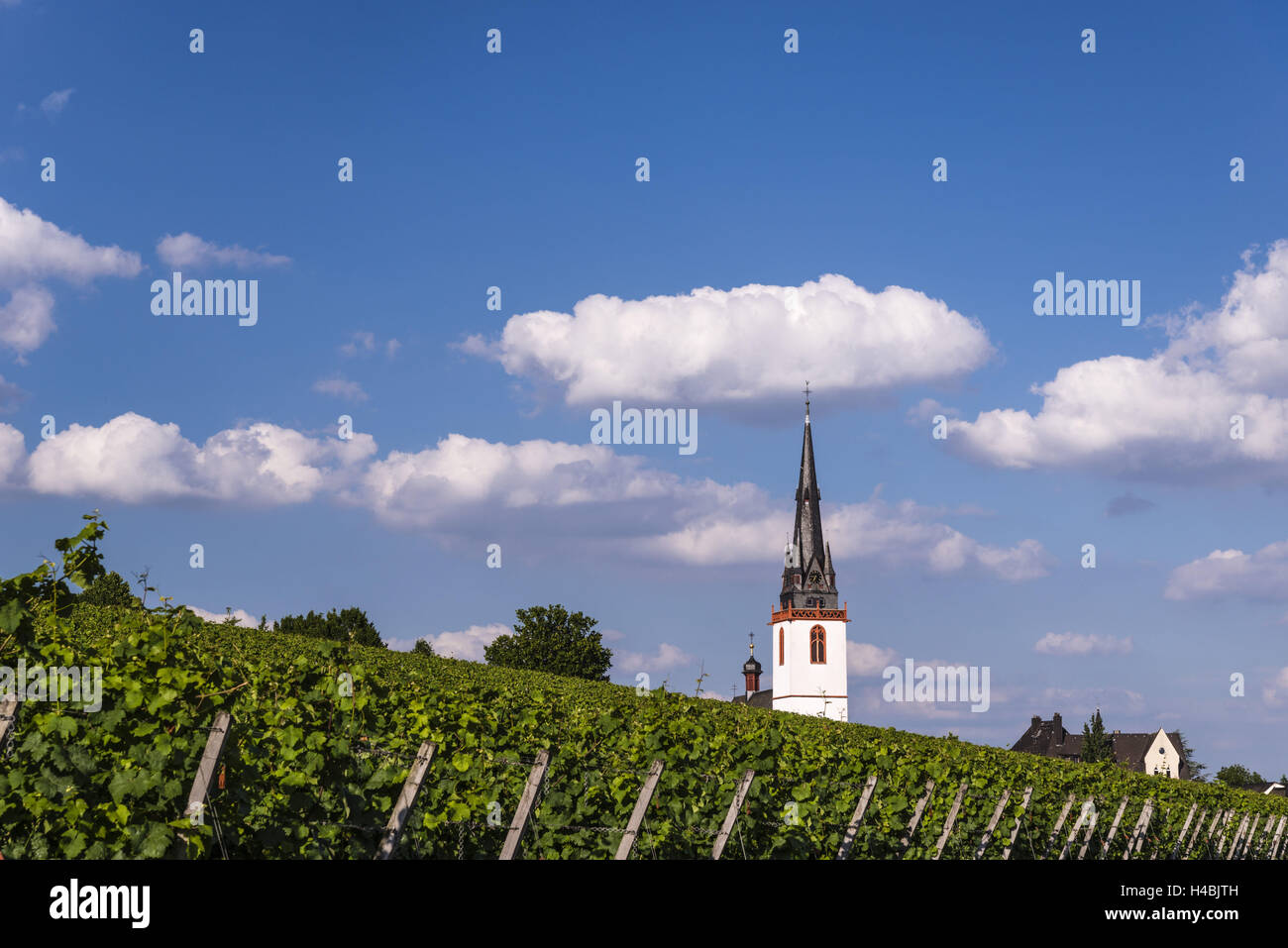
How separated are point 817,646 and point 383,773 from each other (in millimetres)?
108292

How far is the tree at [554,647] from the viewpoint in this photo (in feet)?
297

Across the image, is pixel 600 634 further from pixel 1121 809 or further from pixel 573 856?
pixel 573 856

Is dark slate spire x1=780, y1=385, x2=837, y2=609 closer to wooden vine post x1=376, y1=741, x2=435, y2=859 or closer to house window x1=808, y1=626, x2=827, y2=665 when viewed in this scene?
house window x1=808, y1=626, x2=827, y2=665

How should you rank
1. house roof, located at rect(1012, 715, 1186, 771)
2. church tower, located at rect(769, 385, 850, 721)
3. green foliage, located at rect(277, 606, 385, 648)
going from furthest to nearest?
house roof, located at rect(1012, 715, 1186, 771) < church tower, located at rect(769, 385, 850, 721) < green foliage, located at rect(277, 606, 385, 648)

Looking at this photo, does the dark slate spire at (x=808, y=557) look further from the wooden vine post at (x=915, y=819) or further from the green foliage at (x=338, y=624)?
the wooden vine post at (x=915, y=819)

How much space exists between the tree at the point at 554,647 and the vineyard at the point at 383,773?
7569 cm

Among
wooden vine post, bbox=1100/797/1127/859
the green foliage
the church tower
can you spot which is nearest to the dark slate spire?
the church tower

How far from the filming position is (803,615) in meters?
112

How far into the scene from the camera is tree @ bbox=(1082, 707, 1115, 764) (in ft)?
307

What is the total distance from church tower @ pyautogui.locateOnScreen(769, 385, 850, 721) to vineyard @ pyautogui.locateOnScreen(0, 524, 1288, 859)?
316ft
